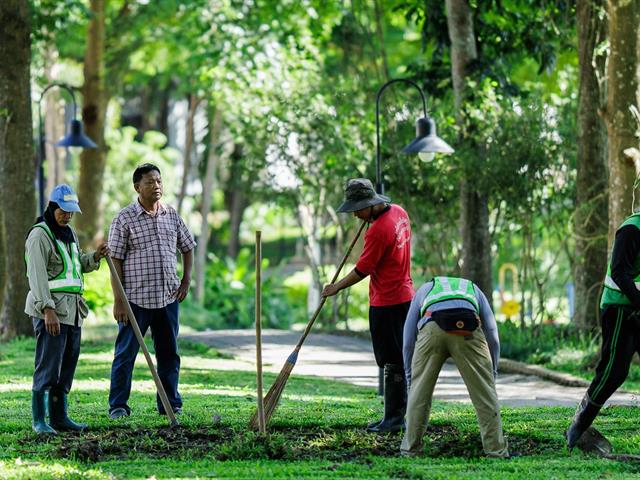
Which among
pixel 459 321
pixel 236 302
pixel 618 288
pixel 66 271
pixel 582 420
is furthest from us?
pixel 236 302

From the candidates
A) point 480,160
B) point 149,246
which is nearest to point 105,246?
point 149,246

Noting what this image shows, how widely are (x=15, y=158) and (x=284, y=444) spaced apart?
10.6m

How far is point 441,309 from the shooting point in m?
7.91

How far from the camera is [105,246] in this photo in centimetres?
922

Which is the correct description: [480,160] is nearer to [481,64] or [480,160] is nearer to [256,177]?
[481,64]

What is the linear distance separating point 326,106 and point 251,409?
11874mm

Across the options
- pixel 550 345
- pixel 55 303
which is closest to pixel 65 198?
pixel 55 303

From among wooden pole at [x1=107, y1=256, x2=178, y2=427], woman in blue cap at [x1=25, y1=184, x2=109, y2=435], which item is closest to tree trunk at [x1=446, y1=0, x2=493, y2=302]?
wooden pole at [x1=107, y1=256, x2=178, y2=427]

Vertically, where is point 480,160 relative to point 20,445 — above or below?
above

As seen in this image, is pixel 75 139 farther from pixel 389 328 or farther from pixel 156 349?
pixel 389 328

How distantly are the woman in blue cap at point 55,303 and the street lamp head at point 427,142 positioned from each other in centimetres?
546

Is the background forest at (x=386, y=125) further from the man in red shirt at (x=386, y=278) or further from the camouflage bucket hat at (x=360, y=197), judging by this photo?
the camouflage bucket hat at (x=360, y=197)

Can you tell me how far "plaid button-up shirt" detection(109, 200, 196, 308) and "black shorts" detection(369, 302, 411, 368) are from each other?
169cm

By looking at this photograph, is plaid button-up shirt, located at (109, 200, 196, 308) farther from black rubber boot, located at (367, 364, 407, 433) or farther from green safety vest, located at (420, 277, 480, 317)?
green safety vest, located at (420, 277, 480, 317)
